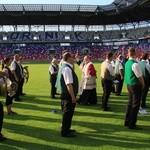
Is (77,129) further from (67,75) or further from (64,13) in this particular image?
(64,13)

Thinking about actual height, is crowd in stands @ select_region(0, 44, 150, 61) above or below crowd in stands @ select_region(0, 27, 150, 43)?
below

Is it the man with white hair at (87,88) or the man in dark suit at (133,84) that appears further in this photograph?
the man with white hair at (87,88)

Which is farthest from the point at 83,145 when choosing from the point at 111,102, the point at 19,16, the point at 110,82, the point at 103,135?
the point at 19,16

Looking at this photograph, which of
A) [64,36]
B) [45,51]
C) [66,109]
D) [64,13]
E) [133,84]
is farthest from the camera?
[64,36]

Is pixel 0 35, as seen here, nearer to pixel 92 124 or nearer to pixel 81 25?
pixel 81 25

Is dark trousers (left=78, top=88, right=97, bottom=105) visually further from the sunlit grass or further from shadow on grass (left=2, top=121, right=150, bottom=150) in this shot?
shadow on grass (left=2, top=121, right=150, bottom=150)

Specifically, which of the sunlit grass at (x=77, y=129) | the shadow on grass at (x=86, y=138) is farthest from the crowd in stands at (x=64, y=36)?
the shadow on grass at (x=86, y=138)

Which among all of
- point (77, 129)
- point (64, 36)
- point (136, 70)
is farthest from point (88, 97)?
point (64, 36)

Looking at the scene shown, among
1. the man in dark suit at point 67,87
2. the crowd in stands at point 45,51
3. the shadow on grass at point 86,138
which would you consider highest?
the crowd in stands at point 45,51

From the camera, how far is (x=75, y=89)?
795 cm

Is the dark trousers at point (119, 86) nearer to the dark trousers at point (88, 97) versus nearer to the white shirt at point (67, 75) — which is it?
the dark trousers at point (88, 97)

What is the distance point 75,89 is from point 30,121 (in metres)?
2.57

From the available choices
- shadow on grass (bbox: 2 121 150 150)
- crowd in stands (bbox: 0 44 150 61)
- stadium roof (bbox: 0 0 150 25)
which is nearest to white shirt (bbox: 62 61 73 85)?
shadow on grass (bbox: 2 121 150 150)

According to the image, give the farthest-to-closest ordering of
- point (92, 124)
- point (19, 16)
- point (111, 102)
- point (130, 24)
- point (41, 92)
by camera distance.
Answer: point (130, 24) < point (19, 16) < point (41, 92) < point (111, 102) < point (92, 124)
